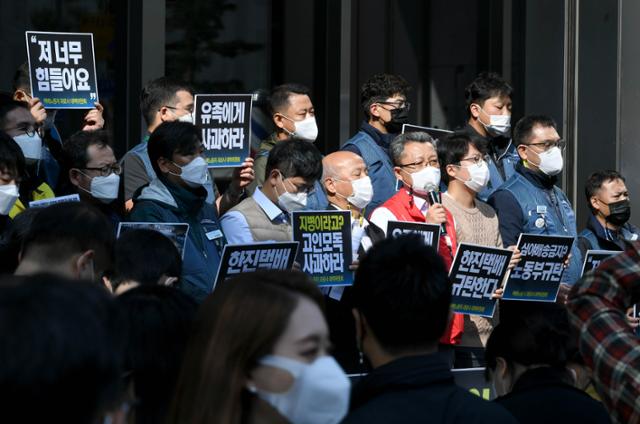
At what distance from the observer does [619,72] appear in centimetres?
1311

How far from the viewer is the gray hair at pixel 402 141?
779 centimetres

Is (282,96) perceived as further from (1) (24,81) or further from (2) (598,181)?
(2) (598,181)

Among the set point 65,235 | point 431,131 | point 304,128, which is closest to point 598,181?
point 431,131

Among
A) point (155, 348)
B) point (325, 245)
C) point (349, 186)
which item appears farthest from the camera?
point (349, 186)

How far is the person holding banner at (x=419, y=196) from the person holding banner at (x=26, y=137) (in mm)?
2086

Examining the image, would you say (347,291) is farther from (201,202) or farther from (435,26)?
(435,26)

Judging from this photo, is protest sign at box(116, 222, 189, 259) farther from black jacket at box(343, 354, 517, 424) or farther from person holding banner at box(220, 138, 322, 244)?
black jacket at box(343, 354, 517, 424)

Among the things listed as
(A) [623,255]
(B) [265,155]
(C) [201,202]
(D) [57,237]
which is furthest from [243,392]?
(B) [265,155]

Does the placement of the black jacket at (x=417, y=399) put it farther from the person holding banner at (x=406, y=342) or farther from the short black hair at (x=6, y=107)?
the short black hair at (x=6, y=107)

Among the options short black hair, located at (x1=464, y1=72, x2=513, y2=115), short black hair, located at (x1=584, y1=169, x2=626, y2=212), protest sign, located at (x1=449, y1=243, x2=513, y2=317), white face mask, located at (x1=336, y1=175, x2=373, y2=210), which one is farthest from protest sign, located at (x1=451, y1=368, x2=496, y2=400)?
short black hair, located at (x1=584, y1=169, x2=626, y2=212)

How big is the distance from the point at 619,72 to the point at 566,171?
122cm

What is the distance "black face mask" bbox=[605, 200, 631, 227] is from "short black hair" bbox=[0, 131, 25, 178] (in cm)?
529

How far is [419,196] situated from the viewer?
25.2 feet

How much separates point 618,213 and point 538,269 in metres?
2.26
